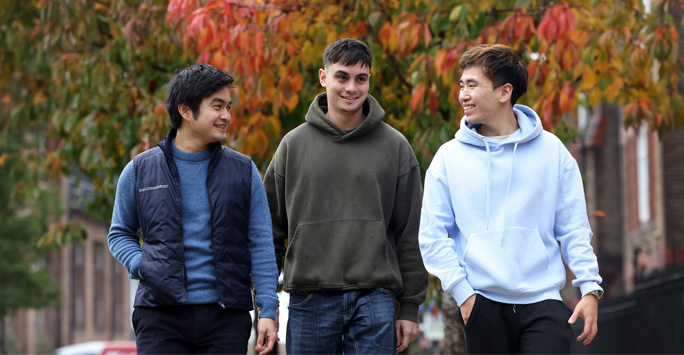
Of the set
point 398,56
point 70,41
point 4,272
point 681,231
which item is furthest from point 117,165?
point 4,272

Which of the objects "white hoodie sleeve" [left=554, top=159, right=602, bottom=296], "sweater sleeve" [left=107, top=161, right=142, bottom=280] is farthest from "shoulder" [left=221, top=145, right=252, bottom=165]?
"white hoodie sleeve" [left=554, top=159, right=602, bottom=296]

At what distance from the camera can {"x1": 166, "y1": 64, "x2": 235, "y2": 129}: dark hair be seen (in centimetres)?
491

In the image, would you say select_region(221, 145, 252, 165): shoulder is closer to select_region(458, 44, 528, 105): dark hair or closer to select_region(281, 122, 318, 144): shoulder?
select_region(281, 122, 318, 144): shoulder

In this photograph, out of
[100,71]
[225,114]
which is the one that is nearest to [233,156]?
[225,114]

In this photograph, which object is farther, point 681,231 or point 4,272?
point 4,272

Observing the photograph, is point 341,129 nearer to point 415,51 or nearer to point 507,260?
point 507,260

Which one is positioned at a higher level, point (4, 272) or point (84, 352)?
point (4, 272)

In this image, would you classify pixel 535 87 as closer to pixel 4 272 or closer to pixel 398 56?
pixel 398 56

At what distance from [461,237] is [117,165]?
617 centimetres

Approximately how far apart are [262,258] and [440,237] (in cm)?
81

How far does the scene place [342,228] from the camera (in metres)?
5.20

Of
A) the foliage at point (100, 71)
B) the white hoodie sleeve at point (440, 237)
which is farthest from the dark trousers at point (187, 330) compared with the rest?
the foliage at point (100, 71)

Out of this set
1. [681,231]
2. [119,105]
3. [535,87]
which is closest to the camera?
[535,87]

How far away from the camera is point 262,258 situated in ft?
16.1
